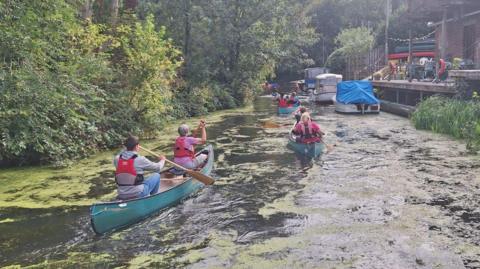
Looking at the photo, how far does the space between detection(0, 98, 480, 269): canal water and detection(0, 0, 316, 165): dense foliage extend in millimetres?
1064

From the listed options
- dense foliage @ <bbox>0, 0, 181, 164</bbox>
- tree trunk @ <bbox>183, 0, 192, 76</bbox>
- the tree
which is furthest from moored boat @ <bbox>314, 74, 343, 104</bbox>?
dense foliage @ <bbox>0, 0, 181, 164</bbox>

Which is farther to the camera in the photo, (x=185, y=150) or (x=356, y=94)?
(x=356, y=94)

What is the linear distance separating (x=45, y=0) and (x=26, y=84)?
9.10 ft

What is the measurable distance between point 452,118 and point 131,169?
47.0 feet

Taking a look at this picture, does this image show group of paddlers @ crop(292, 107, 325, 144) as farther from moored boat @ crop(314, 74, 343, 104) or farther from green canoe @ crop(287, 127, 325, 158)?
moored boat @ crop(314, 74, 343, 104)

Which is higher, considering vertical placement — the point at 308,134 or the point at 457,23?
the point at 457,23

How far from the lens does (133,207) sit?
8.58 metres

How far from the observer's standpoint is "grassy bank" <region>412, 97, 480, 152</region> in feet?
52.5

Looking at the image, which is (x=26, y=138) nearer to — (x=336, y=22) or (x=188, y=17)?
(x=188, y=17)

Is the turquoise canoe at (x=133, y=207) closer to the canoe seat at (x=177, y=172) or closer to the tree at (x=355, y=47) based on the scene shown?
the canoe seat at (x=177, y=172)

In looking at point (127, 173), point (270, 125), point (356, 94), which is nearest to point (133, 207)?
point (127, 173)

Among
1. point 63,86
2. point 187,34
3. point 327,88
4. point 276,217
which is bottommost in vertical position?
point 276,217

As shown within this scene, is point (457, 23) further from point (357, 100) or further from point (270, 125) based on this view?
point (270, 125)

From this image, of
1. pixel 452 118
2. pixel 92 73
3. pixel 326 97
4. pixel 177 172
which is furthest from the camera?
pixel 326 97
